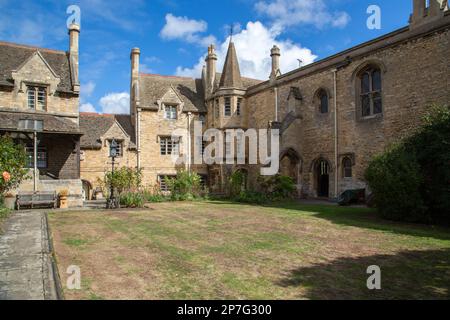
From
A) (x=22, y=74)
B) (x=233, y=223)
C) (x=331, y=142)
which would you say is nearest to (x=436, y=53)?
(x=331, y=142)

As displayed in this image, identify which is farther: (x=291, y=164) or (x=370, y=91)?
(x=291, y=164)

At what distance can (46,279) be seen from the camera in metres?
5.52

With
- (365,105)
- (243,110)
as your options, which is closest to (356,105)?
(365,105)

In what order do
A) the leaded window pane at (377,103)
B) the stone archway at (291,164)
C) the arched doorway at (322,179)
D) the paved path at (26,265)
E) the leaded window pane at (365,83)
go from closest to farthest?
the paved path at (26,265) → the leaded window pane at (377,103) → the leaded window pane at (365,83) → the arched doorway at (322,179) → the stone archway at (291,164)

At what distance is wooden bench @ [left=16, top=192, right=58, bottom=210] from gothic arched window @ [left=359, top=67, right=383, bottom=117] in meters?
19.0

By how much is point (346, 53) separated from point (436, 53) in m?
5.55

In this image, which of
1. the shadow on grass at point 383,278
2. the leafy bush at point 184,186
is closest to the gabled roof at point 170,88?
the leafy bush at point 184,186

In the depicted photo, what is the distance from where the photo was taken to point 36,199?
17.8 m

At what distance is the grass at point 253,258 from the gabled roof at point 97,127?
1598cm

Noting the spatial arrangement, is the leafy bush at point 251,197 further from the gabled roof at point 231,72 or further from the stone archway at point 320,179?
the gabled roof at point 231,72

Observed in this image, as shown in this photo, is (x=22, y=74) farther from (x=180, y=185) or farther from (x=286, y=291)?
(x=286, y=291)

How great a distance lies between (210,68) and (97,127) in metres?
11.7

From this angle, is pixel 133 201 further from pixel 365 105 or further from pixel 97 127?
pixel 365 105

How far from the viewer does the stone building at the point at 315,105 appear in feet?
56.2
